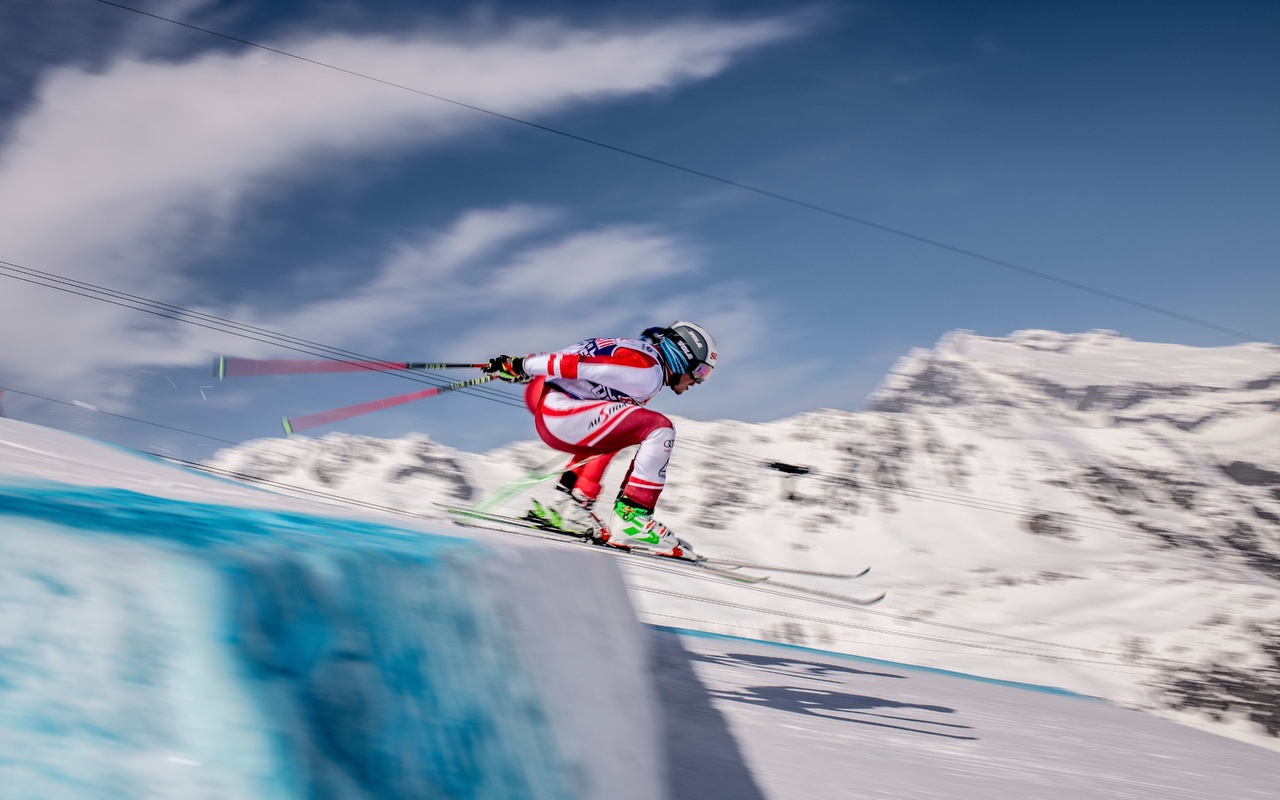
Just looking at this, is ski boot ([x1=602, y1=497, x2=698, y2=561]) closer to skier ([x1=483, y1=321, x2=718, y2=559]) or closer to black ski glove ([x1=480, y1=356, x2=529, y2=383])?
skier ([x1=483, y1=321, x2=718, y2=559])

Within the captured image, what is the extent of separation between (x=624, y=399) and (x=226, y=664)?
4886mm

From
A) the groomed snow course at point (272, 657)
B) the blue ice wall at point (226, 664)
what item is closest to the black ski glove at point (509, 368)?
the groomed snow course at point (272, 657)

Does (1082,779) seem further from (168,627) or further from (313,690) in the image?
(168,627)

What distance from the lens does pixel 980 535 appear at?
334 ft

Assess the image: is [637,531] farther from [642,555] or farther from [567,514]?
[567,514]

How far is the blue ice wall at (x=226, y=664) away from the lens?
112cm

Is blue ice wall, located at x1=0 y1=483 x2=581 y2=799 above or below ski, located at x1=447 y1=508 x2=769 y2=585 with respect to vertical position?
below

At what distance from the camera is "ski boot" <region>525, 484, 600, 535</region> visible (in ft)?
21.0

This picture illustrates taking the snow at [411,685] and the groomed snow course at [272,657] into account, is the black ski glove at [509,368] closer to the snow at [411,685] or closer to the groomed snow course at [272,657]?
the snow at [411,685]

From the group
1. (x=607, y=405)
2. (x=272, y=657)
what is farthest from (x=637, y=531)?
(x=272, y=657)

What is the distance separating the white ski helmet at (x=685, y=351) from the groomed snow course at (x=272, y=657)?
427 centimetres

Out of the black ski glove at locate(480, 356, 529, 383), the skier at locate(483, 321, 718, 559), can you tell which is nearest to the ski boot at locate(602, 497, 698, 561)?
the skier at locate(483, 321, 718, 559)

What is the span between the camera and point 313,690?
129 cm

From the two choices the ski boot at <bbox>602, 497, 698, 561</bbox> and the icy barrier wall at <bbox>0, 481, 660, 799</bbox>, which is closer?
the icy barrier wall at <bbox>0, 481, 660, 799</bbox>
